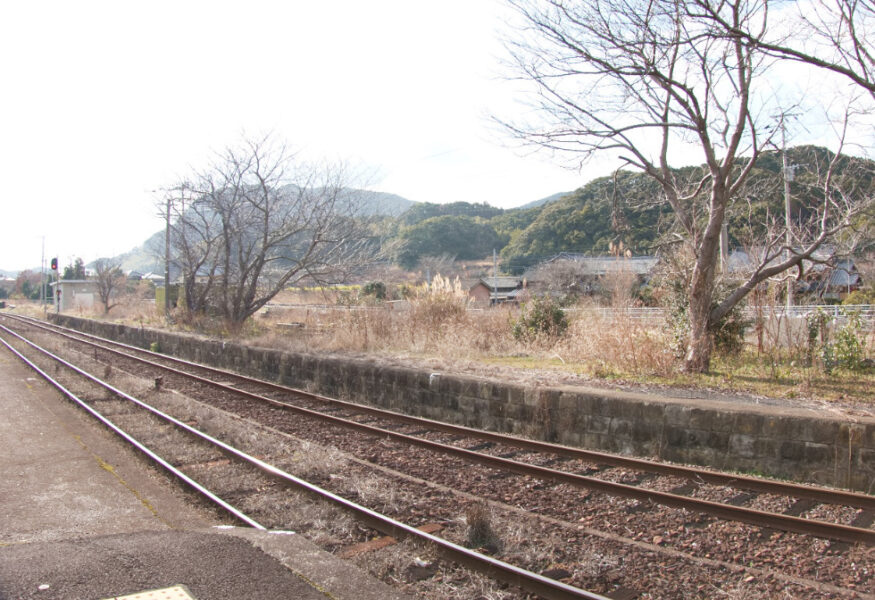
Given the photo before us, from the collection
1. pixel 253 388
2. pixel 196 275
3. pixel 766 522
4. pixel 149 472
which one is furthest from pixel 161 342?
pixel 766 522

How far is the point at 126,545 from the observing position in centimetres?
433

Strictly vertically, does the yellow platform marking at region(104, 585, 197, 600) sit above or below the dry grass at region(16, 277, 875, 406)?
below

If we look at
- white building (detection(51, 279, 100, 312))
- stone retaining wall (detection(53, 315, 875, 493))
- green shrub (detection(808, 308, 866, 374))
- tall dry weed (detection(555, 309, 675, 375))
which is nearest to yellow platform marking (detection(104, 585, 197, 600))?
stone retaining wall (detection(53, 315, 875, 493))

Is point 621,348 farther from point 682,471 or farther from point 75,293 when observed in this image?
point 75,293

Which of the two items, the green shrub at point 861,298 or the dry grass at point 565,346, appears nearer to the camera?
the dry grass at point 565,346

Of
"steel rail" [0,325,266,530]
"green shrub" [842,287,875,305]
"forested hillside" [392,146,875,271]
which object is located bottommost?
"steel rail" [0,325,266,530]

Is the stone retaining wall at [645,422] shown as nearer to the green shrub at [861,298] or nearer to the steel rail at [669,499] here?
the steel rail at [669,499]

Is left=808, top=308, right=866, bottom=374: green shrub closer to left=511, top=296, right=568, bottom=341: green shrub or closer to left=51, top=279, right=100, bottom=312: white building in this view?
left=511, top=296, right=568, bottom=341: green shrub

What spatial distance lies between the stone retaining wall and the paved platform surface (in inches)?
174

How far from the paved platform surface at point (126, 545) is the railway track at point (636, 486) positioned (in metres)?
2.20

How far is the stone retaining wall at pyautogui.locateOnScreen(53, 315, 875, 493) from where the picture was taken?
6.02 metres

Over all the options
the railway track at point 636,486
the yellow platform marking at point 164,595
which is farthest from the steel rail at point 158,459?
the railway track at point 636,486

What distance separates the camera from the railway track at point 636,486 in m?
4.77

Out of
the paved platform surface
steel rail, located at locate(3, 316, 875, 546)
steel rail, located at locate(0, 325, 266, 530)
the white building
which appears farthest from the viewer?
the white building
